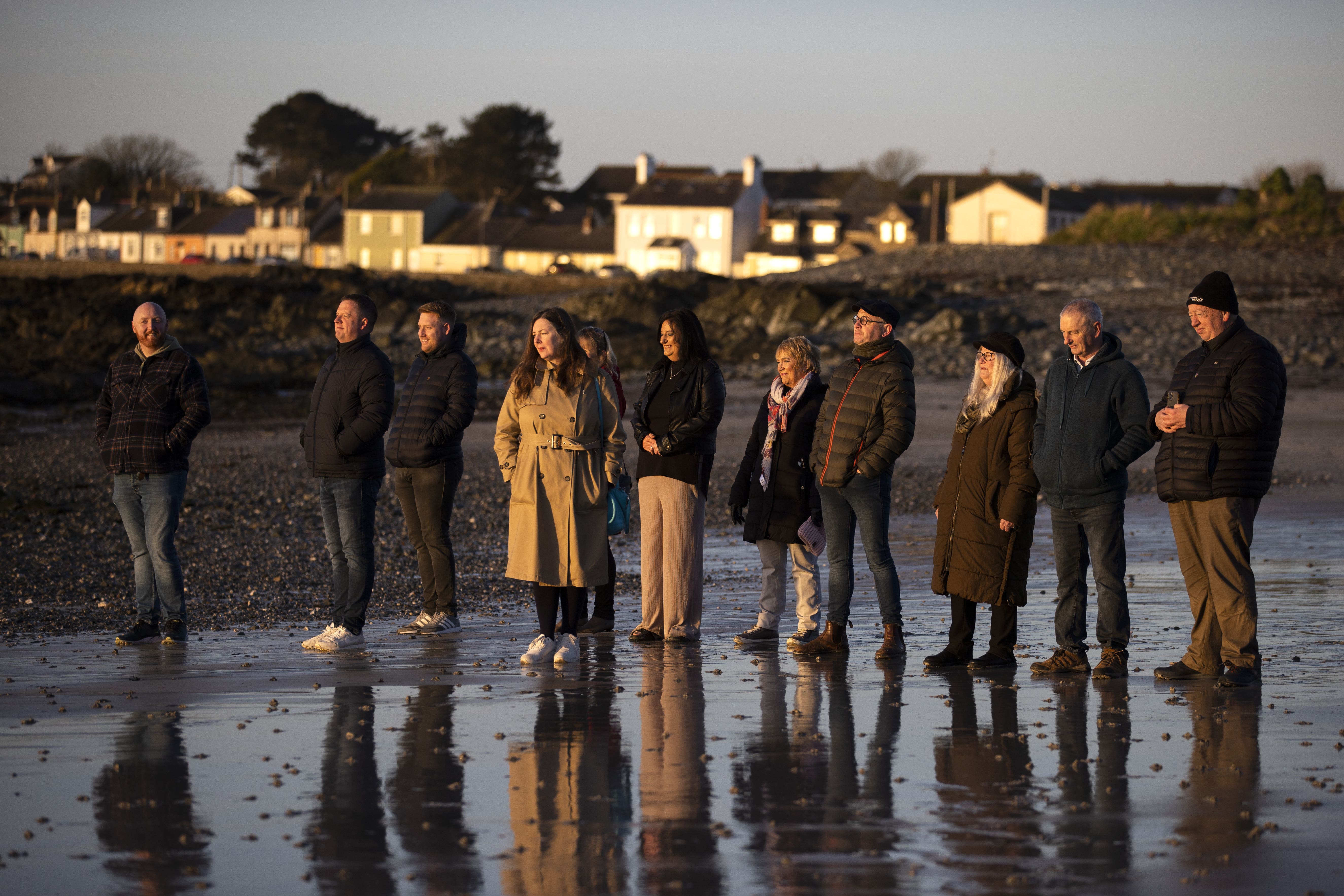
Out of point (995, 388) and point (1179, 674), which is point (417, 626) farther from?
point (1179, 674)

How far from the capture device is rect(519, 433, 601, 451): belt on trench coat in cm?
773

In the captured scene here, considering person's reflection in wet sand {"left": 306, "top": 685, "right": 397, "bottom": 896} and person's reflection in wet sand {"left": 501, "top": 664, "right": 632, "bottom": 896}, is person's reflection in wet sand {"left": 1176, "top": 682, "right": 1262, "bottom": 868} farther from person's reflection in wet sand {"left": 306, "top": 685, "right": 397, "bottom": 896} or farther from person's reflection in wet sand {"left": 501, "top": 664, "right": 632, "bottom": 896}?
person's reflection in wet sand {"left": 306, "top": 685, "right": 397, "bottom": 896}

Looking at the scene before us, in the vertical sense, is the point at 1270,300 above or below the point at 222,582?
above

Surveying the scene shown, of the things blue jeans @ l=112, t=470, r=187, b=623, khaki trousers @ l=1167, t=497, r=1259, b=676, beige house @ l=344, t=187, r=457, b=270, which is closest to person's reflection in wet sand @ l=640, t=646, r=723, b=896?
khaki trousers @ l=1167, t=497, r=1259, b=676

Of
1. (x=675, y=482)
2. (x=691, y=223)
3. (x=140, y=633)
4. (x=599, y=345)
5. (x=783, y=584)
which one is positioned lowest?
(x=140, y=633)

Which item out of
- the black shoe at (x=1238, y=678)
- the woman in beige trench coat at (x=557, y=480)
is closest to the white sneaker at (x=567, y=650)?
the woman in beige trench coat at (x=557, y=480)

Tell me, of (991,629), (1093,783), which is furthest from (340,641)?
(1093,783)

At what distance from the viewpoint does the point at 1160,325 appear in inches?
1544

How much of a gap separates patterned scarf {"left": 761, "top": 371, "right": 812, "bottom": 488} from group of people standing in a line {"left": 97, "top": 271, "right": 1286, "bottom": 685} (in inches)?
0.7

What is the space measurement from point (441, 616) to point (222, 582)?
303 centimetres

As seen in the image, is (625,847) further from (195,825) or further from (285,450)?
(285,450)

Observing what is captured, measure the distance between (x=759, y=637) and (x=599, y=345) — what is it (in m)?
1.97

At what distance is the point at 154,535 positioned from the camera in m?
8.54

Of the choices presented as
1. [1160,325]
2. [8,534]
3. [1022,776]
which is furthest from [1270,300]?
[1022,776]
